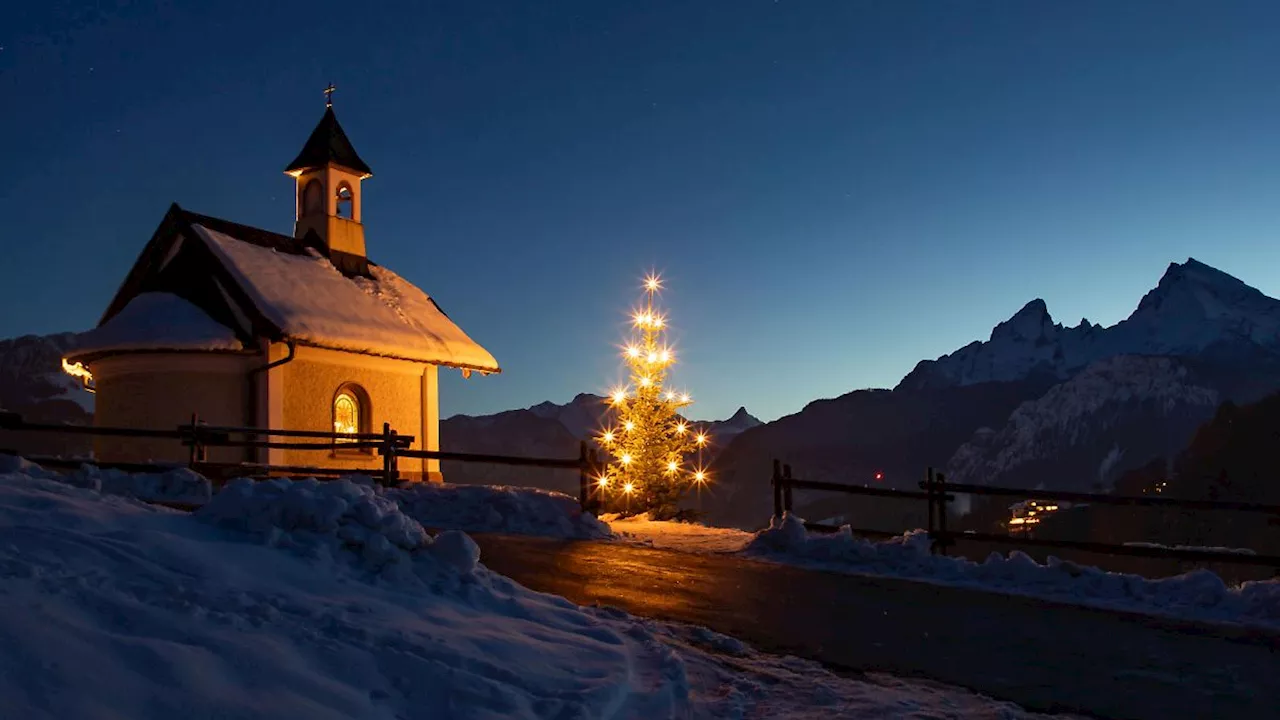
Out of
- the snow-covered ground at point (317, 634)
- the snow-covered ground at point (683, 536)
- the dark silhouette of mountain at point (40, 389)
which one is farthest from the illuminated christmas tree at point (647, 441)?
the dark silhouette of mountain at point (40, 389)

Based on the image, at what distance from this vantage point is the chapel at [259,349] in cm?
1981

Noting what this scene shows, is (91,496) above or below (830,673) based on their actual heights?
above

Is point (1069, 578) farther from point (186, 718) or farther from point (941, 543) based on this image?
point (186, 718)

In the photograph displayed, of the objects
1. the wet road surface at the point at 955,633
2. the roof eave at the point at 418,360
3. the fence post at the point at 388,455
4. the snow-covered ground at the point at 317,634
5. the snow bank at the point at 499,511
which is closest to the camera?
the snow-covered ground at the point at 317,634

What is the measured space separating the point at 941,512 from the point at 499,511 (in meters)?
6.99

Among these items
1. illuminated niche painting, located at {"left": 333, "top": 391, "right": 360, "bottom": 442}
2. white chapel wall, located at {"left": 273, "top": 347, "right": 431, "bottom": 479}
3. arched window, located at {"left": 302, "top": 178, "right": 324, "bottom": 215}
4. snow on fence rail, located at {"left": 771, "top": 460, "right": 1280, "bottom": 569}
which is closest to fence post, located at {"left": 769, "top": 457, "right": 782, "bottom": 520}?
snow on fence rail, located at {"left": 771, "top": 460, "right": 1280, "bottom": 569}

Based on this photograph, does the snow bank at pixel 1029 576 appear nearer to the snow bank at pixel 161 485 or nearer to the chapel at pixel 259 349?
the snow bank at pixel 161 485

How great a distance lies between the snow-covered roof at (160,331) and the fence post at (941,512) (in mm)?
14153

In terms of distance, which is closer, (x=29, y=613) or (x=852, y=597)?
(x=29, y=613)

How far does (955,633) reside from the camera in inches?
331

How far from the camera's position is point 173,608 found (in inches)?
203

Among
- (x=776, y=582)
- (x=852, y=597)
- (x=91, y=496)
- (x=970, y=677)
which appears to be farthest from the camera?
(x=776, y=582)

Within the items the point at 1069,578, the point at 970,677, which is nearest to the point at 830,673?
the point at 970,677

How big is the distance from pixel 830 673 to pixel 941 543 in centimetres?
738
